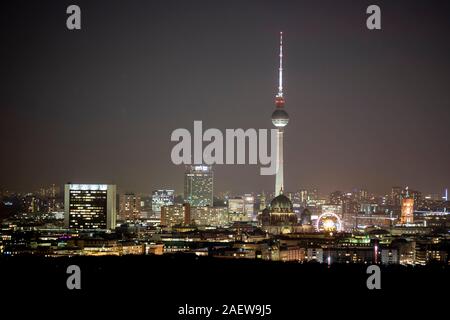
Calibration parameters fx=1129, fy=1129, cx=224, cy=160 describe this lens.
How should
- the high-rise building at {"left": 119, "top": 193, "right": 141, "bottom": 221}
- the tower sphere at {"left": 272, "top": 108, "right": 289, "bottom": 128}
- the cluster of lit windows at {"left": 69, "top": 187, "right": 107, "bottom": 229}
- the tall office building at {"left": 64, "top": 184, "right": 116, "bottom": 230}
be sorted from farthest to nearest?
the high-rise building at {"left": 119, "top": 193, "right": 141, "bottom": 221}
the tower sphere at {"left": 272, "top": 108, "right": 289, "bottom": 128}
the cluster of lit windows at {"left": 69, "top": 187, "right": 107, "bottom": 229}
the tall office building at {"left": 64, "top": 184, "right": 116, "bottom": 230}

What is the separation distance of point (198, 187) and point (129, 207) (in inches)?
295

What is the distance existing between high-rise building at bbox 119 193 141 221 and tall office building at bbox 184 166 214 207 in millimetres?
5119

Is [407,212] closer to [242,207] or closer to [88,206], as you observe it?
[242,207]

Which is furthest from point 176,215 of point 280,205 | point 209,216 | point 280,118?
point 280,205

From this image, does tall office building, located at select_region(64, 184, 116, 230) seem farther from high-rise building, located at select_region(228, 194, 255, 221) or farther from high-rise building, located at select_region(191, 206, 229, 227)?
high-rise building, located at select_region(228, 194, 255, 221)

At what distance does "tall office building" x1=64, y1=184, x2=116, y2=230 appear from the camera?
80.9 metres

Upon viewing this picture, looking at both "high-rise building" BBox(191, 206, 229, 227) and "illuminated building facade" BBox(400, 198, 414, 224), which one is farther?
"illuminated building facade" BBox(400, 198, 414, 224)

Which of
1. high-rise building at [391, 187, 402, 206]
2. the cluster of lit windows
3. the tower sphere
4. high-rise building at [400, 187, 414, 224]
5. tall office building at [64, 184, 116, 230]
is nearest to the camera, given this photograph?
tall office building at [64, 184, 116, 230]

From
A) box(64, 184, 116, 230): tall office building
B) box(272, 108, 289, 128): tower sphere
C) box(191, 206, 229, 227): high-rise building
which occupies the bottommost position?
box(191, 206, 229, 227): high-rise building

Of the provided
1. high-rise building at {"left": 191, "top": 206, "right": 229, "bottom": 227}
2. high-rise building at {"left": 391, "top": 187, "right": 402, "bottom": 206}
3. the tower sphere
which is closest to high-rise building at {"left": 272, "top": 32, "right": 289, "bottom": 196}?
the tower sphere

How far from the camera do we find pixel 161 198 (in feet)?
401
